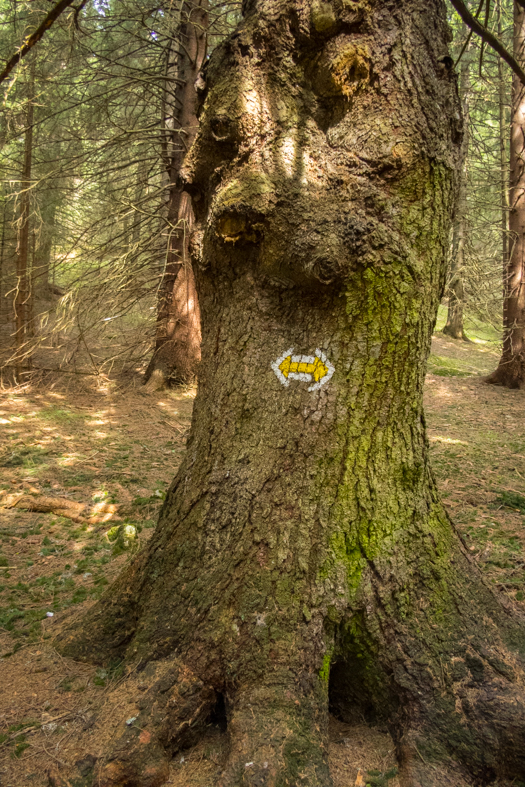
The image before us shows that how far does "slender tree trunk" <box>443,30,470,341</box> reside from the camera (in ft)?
30.5

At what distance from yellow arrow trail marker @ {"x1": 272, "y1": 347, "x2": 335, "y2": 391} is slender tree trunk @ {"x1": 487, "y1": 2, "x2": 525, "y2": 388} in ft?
26.2

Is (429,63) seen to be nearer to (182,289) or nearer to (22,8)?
(182,289)

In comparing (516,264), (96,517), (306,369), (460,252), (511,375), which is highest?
(460,252)

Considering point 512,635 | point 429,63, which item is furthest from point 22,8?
point 512,635

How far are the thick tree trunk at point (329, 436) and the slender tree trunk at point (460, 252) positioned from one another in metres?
5.03

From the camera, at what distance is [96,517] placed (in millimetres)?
4164

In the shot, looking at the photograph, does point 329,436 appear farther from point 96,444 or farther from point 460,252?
point 460,252

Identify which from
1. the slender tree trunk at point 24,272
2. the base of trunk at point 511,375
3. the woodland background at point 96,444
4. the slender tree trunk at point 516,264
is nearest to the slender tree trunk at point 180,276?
the woodland background at point 96,444

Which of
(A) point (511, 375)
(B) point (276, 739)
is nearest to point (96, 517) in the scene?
(B) point (276, 739)

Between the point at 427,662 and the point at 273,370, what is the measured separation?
53.4 inches

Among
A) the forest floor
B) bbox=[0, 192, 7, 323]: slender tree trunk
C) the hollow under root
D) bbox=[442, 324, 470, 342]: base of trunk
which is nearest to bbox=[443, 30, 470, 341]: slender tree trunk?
bbox=[442, 324, 470, 342]: base of trunk

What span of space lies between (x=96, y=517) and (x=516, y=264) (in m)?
8.58

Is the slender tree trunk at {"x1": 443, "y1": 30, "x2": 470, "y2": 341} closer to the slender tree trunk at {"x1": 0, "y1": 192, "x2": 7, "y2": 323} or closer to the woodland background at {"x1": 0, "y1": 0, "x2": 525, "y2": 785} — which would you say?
the woodland background at {"x1": 0, "y1": 0, "x2": 525, "y2": 785}

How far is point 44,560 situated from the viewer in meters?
3.50
